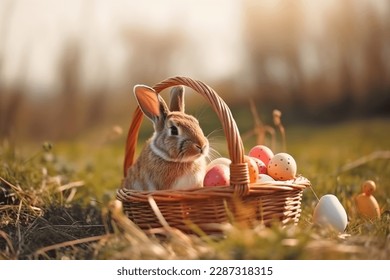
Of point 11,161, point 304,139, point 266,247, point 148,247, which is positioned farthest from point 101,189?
point 304,139

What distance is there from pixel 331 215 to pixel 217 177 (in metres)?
0.74

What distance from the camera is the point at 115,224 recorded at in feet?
10.0

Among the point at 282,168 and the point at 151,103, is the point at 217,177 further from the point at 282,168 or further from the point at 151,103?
the point at 151,103

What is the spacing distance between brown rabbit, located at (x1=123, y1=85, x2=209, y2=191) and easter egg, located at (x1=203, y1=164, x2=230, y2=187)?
0.24 feet

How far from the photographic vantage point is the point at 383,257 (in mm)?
2854

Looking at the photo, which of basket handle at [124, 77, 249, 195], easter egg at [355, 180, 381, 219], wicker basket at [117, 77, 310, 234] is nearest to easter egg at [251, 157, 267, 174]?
wicker basket at [117, 77, 310, 234]

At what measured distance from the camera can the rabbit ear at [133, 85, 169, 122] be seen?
343 centimetres

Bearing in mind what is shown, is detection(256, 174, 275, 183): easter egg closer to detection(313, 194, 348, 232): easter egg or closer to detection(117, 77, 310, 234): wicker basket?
detection(117, 77, 310, 234): wicker basket

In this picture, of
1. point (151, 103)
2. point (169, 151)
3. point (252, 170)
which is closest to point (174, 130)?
point (169, 151)

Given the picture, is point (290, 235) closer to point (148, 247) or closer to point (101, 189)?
point (148, 247)

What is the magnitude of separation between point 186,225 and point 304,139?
5.79 m

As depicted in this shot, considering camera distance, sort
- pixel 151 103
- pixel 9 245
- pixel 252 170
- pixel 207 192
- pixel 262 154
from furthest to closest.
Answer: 1. pixel 262 154
2. pixel 151 103
3. pixel 252 170
4. pixel 9 245
5. pixel 207 192

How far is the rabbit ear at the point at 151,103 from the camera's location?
11.2ft

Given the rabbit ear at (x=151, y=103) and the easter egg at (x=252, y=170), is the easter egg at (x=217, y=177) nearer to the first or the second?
the easter egg at (x=252, y=170)
